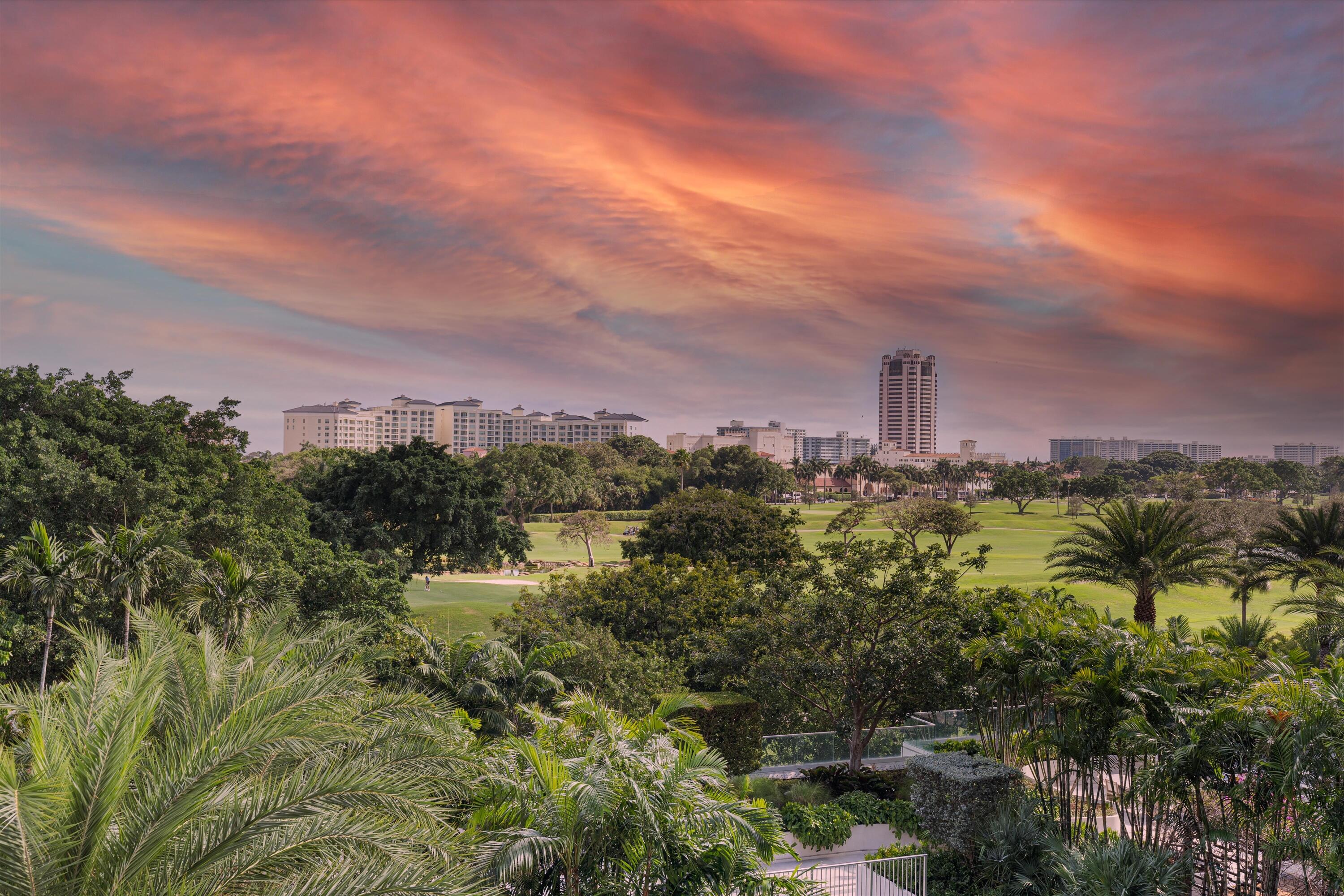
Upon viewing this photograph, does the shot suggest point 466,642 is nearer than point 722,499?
Yes

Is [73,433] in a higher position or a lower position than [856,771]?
higher

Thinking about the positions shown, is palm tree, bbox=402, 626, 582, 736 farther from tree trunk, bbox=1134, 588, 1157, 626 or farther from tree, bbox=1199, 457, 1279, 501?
tree, bbox=1199, 457, 1279, 501

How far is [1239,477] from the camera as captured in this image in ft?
295

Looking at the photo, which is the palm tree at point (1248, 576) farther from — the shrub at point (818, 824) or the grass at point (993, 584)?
the shrub at point (818, 824)

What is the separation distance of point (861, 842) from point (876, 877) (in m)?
3.49

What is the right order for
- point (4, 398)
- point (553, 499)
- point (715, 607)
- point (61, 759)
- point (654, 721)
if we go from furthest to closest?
point (553, 499)
point (715, 607)
point (4, 398)
point (654, 721)
point (61, 759)

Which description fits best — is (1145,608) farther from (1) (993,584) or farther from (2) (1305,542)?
(1) (993,584)

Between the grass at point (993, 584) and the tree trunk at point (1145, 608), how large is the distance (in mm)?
3917

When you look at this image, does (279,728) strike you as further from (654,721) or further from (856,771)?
(856,771)

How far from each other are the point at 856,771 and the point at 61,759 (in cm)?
1628

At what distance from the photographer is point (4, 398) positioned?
77.6 ft

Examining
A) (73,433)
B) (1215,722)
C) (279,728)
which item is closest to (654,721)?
(279,728)

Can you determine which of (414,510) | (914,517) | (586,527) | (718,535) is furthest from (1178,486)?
(414,510)

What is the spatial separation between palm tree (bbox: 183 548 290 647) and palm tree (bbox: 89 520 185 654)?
882mm
